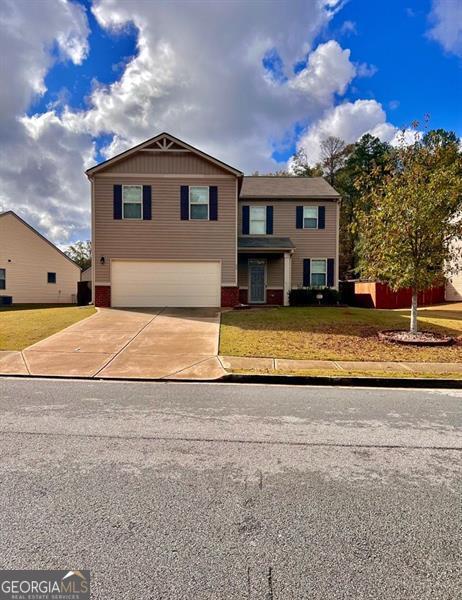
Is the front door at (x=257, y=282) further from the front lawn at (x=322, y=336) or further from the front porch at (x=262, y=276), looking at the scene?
the front lawn at (x=322, y=336)

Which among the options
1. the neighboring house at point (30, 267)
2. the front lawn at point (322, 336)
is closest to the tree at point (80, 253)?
the neighboring house at point (30, 267)

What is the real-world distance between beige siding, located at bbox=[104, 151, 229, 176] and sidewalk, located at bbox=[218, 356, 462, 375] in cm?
1118

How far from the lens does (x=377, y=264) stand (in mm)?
10992

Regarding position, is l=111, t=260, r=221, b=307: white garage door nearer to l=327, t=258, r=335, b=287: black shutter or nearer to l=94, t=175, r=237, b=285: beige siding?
l=94, t=175, r=237, b=285: beige siding

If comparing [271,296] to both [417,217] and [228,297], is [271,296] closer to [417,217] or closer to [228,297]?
[228,297]

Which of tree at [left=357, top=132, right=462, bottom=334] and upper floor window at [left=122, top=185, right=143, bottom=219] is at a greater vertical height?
upper floor window at [left=122, top=185, right=143, bottom=219]

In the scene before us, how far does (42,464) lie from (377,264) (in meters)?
10.1

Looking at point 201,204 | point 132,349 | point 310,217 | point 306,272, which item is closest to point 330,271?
point 306,272

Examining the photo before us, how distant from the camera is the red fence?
21.2 metres

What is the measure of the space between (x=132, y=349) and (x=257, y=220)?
13794mm

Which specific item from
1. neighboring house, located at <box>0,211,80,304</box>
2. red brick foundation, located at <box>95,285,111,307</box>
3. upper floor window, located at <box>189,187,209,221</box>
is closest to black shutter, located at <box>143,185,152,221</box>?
upper floor window, located at <box>189,187,209,221</box>

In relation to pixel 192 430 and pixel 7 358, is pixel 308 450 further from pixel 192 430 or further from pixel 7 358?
pixel 7 358

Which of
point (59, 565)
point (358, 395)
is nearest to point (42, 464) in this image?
point (59, 565)

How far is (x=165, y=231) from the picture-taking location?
16641 mm
